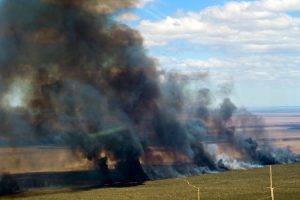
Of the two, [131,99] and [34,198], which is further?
[131,99]

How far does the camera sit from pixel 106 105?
125m

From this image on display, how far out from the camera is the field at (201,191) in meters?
71.7

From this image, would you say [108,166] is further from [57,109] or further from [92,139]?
[57,109]

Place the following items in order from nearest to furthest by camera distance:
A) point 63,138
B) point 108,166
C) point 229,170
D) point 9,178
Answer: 1. point 9,178
2. point 108,166
3. point 229,170
4. point 63,138

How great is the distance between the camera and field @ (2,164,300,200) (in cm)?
7169

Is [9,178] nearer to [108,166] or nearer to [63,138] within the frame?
[108,166]

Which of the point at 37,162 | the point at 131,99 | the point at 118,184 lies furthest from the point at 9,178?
the point at 131,99

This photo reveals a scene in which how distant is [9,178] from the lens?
9606cm

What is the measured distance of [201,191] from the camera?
78.1m

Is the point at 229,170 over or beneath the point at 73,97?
beneath

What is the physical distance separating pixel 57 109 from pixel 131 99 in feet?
51.7

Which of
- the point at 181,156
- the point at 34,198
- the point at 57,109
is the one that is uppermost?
the point at 57,109

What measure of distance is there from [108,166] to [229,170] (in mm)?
25024

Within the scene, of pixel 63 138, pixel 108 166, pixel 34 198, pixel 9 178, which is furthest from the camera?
pixel 63 138
